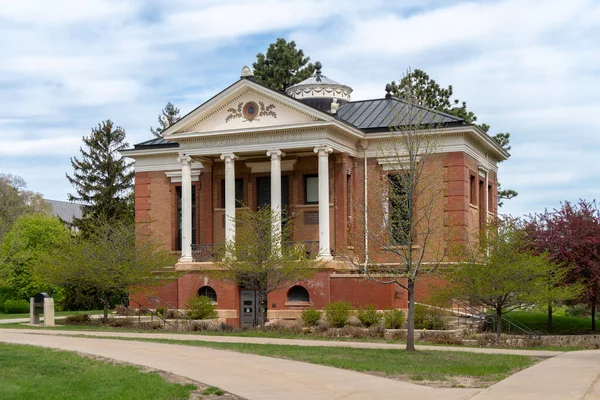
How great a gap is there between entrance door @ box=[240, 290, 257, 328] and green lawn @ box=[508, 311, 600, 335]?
11.7 meters

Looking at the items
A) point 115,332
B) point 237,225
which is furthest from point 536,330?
point 115,332

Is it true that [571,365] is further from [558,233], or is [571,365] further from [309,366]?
[558,233]

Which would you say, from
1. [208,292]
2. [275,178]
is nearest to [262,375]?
[275,178]

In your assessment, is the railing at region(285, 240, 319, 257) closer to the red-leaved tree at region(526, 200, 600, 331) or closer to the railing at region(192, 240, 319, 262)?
the railing at region(192, 240, 319, 262)

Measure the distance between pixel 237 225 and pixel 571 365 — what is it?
20878 millimetres

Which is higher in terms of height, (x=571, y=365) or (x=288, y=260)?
(x=288, y=260)

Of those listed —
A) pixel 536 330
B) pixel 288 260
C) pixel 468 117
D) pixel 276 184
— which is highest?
pixel 468 117

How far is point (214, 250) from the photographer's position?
39.2m

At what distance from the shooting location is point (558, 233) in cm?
3303

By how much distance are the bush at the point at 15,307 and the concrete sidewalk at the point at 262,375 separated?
45.1 meters

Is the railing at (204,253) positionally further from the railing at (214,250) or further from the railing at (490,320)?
the railing at (490,320)

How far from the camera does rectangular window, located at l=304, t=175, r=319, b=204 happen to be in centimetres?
4075

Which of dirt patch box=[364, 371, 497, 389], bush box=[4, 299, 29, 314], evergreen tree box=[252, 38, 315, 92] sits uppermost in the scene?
evergreen tree box=[252, 38, 315, 92]

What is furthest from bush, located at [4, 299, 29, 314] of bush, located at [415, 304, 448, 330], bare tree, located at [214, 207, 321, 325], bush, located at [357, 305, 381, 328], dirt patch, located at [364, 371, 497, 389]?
dirt patch, located at [364, 371, 497, 389]
